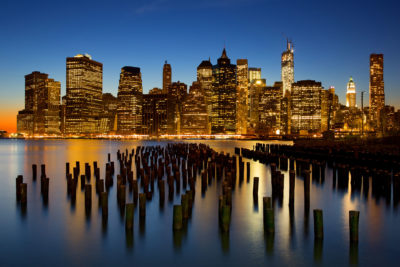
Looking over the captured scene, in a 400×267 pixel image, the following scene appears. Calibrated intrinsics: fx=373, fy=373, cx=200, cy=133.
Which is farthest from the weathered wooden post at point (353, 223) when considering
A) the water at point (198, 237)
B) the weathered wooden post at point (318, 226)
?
the weathered wooden post at point (318, 226)

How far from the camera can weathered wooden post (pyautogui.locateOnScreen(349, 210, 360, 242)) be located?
1027cm

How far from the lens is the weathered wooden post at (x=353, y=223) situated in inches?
404

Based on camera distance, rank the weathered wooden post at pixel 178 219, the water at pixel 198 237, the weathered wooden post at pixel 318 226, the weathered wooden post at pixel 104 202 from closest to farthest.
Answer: the water at pixel 198 237, the weathered wooden post at pixel 318 226, the weathered wooden post at pixel 178 219, the weathered wooden post at pixel 104 202

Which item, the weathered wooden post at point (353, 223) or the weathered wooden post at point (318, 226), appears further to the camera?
the weathered wooden post at point (318, 226)

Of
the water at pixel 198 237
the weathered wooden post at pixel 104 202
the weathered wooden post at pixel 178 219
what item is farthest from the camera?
the weathered wooden post at pixel 104 202

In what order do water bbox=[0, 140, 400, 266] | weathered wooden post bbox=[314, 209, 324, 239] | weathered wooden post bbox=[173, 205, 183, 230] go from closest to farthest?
water bbox=[0, 140, 400, 266] < weathered wooden post bbox=[314, 209, 324, 239] < weathered wooden post bbox=[173, 205, 183, 230]

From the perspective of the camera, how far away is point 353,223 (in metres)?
10.7

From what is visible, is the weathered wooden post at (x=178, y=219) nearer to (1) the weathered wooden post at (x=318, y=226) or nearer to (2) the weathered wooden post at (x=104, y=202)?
(2) the weathered wooden post at (x=104, y=202)

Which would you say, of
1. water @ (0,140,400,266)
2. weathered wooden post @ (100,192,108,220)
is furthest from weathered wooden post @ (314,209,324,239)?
weathered wooden post @ (100,192,108,220)

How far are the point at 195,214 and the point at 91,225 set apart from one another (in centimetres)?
401

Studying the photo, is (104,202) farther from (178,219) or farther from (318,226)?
(318,226)

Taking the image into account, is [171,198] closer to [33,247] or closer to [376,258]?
[33,247]

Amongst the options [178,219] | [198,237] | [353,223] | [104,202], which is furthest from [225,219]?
[104,202]

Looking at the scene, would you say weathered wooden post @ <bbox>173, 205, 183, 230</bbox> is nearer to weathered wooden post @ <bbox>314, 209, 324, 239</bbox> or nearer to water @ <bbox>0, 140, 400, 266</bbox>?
water @ <bbox>0, 140, 400, 266</bbox>
